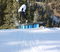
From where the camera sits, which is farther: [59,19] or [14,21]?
[59,19]

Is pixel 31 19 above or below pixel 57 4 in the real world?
below

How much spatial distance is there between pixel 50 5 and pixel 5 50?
6004 mm

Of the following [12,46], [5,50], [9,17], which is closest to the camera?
[5,50]

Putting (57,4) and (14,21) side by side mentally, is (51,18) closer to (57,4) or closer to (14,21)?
(57,4)

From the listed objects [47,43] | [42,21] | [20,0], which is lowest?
[42,21]

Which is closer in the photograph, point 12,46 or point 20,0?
point 12,46

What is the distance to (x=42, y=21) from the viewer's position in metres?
7.16

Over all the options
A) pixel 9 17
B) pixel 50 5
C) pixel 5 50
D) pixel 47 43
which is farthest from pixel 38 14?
pixel 5 50

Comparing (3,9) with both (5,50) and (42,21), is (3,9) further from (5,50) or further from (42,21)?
(5,50)

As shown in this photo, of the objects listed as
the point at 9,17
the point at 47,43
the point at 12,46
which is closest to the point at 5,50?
the point at 12,46

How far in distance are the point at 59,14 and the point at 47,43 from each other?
218 inches

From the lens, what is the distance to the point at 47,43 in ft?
7.50

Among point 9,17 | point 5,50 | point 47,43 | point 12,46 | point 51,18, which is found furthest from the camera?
point 51,18

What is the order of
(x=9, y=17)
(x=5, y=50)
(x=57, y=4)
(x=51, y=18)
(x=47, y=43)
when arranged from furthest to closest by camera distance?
(x=57, y=4) → (x=51, y=18) → (x=9, y=17) → (x=47, y=43) → (x=5, y=50)
